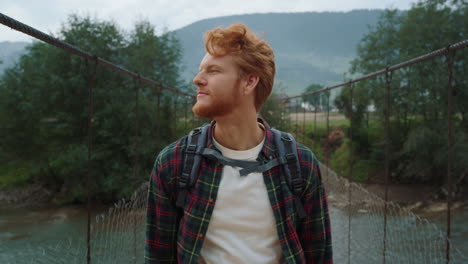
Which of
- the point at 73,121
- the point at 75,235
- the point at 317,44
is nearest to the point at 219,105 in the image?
the point at 75,235

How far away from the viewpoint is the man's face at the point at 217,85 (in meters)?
0.87

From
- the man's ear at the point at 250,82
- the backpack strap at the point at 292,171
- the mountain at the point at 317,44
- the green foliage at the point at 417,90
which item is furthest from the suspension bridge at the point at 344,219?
the mountain at the point at 317,44

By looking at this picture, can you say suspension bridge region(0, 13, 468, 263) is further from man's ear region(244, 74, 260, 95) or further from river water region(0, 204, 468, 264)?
man's ear region(244, 74, 260, 95)

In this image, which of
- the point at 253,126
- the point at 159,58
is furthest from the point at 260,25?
the point at 253,126

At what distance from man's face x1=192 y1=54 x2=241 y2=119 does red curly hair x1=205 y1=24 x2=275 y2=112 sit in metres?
0.02

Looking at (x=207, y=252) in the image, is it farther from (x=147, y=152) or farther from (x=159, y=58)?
(x=159, y=58)

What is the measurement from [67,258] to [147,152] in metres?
4.31

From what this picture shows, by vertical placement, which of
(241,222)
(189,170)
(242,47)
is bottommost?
(241,222)

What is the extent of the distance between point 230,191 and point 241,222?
A: 64 millimetres

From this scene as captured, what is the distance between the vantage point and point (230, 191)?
87 centimetres

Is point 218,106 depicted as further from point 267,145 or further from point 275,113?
point 275,113

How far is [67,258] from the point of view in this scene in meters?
6.73

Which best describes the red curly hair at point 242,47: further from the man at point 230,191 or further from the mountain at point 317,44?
the mountain at point 317,44

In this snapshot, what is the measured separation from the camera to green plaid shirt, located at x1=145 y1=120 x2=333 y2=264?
2.82ft
